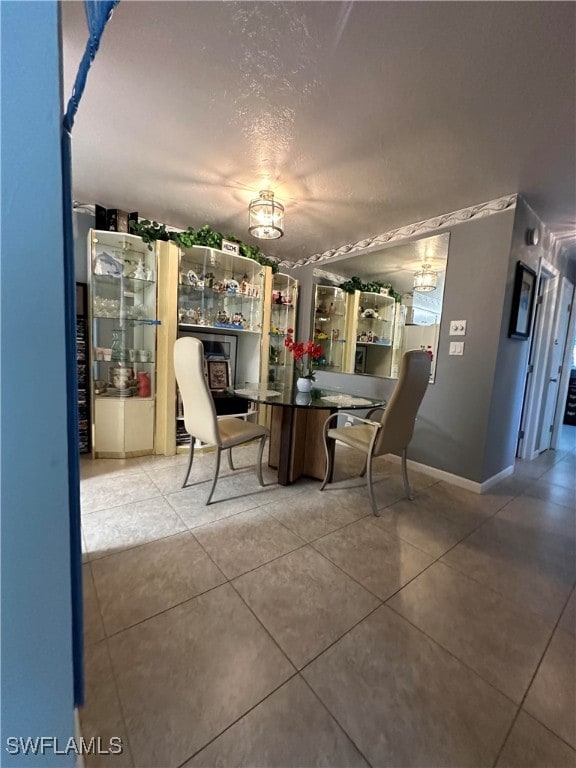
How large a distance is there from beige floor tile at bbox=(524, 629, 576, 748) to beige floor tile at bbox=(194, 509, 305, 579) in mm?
1042

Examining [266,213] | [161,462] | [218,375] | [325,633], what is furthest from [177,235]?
[325,633]

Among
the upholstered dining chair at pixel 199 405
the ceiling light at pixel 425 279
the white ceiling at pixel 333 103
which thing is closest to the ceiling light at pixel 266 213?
the white ceiling at pixel 333 103

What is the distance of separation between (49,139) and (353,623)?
175cm

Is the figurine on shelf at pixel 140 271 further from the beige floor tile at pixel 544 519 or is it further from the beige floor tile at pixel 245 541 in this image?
the beige floor tile at pixel 544 519

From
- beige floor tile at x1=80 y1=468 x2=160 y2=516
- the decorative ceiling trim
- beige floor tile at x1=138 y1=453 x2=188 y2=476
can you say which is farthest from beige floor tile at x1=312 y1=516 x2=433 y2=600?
the decorative ceiling trim

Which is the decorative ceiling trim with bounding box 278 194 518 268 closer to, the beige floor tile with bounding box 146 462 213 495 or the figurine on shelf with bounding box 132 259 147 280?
the figurine on shelf with bounding box 132 259 147 280

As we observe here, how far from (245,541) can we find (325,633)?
65cm

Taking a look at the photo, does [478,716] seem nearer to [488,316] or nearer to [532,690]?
[532,690]

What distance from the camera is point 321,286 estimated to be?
401 cm

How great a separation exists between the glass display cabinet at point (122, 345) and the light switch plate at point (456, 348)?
2.74 meters

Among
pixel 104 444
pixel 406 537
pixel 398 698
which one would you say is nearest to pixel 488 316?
pixel 406 537

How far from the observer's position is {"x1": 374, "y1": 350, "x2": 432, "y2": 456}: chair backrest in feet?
6.23

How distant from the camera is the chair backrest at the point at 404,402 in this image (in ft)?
6.23

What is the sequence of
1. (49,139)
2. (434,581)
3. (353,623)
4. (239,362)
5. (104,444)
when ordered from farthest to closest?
(239,362) → (104,444) → (434,581) → (353,623) → (49,139)
